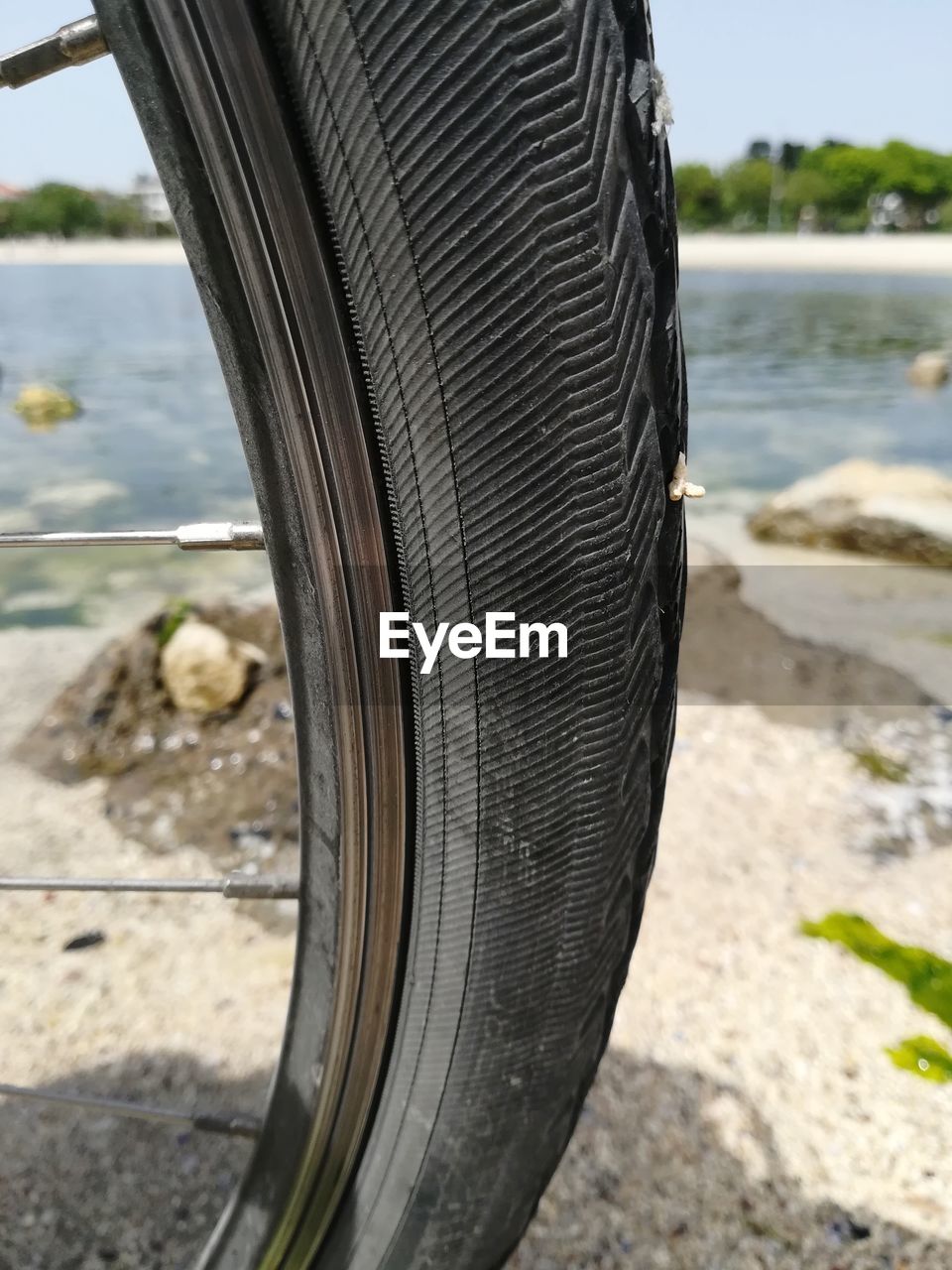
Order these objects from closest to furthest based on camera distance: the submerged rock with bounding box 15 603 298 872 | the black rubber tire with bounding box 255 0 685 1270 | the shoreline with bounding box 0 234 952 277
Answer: the black rubber tire with bounding box 255 0 685 1270
the submerged rock with bounding box 15 603 298 872
the shoreline with bounding box 0 234 952 277

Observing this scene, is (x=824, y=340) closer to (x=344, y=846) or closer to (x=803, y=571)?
(x=803, y=571)

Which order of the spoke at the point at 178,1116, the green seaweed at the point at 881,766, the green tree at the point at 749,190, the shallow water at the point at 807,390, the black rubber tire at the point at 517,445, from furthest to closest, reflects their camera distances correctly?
1. the green tree at the point at 749,190
2. the shallow water at the point at 807,390
3. the green seaweed at the point at 881,766
4. the spoke at the point at 178,1116
5. the black rubber tire at the point at 517,445

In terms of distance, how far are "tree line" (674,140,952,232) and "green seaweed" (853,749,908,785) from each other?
54.0 meters

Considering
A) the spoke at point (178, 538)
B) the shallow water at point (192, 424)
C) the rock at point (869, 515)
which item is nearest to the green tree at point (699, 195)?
the shallow water at point (192, 424)

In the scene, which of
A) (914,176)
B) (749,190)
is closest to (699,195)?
(749,190)

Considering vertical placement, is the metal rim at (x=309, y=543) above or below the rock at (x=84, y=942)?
above

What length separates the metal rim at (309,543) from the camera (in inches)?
22.7

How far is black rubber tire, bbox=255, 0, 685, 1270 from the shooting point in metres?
0.54

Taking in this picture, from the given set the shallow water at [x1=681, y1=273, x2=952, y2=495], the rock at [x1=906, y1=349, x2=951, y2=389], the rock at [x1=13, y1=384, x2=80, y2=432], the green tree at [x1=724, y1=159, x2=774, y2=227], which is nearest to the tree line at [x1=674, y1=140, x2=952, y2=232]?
the green tree at [x1=724, y1=159, x2=774, y2=227]

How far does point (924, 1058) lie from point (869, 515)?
4418mm

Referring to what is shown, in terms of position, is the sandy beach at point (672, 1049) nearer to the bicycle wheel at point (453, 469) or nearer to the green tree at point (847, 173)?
the bicycle wheel at point (453, 469)

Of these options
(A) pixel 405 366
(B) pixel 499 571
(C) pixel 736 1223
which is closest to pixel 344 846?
(B) pixel 499 571

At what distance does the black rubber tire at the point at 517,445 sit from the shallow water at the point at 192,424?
2.51 metres

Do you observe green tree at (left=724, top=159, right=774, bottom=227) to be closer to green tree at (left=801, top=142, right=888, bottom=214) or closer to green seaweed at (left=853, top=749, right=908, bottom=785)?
green tree at (left=801, top=142, right=888, bottom=214)
